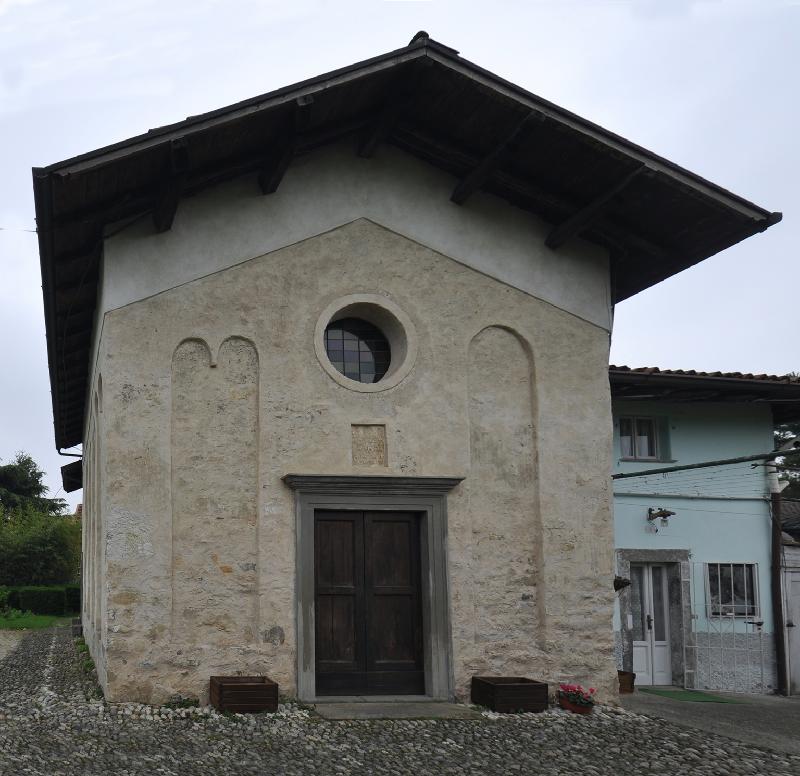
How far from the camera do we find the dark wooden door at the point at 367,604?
9.16 metres

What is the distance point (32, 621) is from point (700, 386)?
57.3 feet

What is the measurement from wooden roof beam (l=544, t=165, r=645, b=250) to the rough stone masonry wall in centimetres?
74

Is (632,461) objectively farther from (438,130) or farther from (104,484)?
(104,484)

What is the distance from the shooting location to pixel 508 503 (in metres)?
9.66

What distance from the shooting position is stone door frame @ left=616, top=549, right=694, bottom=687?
12898 millimetres

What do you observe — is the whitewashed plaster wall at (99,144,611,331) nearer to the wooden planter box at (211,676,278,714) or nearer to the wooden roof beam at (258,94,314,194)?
the wooden roof beam at (258,94,314,194)

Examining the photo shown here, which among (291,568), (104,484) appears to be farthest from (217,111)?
(291,568)

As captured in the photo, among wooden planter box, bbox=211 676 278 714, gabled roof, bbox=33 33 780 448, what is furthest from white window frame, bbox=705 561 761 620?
wooden planter box, bbox=211 676 278 714

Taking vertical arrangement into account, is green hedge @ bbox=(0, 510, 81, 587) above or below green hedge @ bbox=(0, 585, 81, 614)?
above

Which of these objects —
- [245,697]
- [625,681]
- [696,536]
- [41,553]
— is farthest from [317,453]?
[41,553]

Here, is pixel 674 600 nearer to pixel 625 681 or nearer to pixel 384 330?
pixel 625 681

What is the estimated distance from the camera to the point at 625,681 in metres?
11.2

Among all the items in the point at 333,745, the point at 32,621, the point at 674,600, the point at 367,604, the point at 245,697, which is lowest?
the point at 32,621

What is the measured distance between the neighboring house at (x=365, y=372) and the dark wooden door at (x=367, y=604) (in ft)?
0.07
